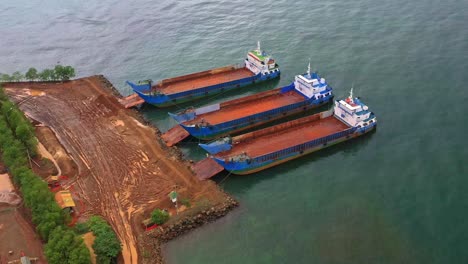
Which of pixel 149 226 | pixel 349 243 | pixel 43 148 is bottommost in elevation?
pixel 349 243

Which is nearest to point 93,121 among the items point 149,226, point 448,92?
point 149,226

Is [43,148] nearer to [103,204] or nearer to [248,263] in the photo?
[103,204]

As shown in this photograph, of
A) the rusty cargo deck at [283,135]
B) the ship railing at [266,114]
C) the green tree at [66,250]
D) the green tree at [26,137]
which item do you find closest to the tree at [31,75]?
the green tree at [26,137]

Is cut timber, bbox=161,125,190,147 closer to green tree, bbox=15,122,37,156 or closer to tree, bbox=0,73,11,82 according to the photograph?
green tree, bbox=15,122,37,156

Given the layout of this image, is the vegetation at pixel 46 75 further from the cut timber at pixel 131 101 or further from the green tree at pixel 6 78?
the cut timber at pixel 131 101

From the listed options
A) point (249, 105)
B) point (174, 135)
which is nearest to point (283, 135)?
point (249, 105)

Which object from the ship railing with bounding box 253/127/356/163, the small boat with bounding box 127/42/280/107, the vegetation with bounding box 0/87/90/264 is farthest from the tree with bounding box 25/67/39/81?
the ship railing with bounding box 253/127/356/163
